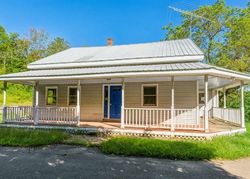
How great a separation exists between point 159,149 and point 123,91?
3663mm

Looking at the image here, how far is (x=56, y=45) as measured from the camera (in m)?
42.8

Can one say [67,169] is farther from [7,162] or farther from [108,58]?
[108,58]

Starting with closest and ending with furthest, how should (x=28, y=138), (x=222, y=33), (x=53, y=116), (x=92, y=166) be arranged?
1. (x=92, y=166)
2. (x=28, y=138)
3. (x=53, y=116)
4. (x=222, y=33)

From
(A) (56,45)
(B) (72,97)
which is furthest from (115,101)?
(A) (56,45)

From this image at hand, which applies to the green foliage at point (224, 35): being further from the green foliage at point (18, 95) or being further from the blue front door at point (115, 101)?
the green foliage at point (18, 95)

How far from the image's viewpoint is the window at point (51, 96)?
44.7 feet

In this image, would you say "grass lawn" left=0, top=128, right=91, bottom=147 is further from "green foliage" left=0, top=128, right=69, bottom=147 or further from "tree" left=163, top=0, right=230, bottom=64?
"tree" left=163, top=0, right=230, bottom=64

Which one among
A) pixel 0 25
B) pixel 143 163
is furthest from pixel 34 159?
pixel 0 25

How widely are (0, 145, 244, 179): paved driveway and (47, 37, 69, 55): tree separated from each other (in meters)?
37.6

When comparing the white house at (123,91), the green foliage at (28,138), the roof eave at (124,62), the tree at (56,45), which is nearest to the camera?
the green foliage at (28,138)

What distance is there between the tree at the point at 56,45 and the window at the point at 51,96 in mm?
30004

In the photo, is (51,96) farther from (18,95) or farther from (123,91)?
(18,95)

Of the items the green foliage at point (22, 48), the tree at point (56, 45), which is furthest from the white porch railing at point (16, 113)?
the tree at point (56, 45)

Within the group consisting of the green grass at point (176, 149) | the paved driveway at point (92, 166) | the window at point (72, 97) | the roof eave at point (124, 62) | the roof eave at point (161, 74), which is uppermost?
the roof eave at point (124, 62)
